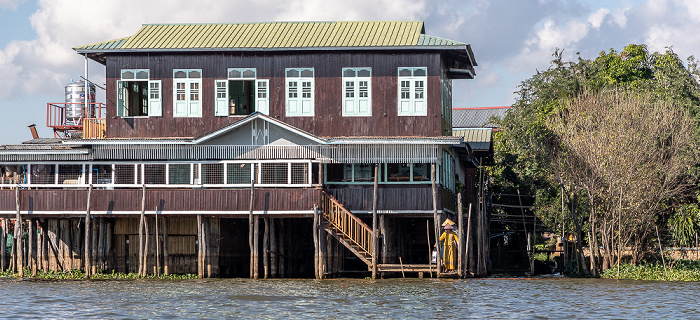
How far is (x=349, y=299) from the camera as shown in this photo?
2972 cm

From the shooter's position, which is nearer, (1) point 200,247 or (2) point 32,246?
(1) point 200,247

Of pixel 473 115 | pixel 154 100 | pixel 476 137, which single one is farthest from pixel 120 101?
pixel 473 115

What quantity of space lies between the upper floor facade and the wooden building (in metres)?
0.05

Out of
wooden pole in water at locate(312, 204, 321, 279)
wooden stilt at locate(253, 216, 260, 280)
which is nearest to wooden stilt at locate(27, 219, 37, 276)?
wooden stilt at locate(253, 216, 260, 280)

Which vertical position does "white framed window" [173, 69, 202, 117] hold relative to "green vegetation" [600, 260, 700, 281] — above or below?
above

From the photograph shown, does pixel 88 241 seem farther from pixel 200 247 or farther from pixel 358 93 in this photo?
pixel 358 93

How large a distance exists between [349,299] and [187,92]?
13750 mm

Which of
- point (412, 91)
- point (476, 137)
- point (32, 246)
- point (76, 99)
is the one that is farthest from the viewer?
point (476, 137)

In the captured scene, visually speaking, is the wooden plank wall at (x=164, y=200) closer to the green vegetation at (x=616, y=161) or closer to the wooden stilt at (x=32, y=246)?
the wooden stilt at (x=32, y=246)

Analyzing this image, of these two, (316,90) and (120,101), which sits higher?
(316,90)

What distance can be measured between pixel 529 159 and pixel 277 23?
13.2 m

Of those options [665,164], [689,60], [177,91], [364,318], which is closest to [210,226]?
[177,91]

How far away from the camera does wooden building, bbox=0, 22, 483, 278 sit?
3788cm

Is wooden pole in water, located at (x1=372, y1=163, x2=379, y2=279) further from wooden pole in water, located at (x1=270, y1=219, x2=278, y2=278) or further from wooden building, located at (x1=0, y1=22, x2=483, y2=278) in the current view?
wooden pole in water, located at (x1=270, y1=219, x2=278, y2=278)
